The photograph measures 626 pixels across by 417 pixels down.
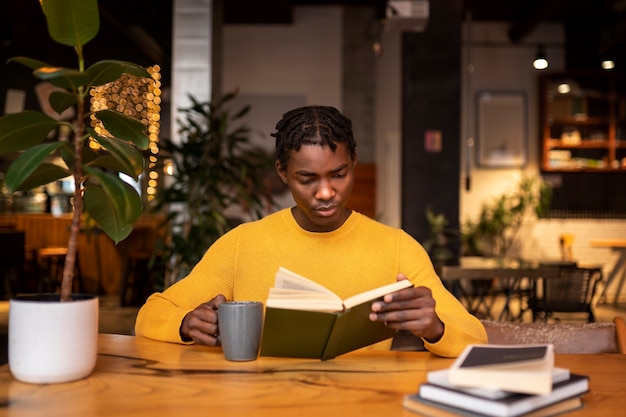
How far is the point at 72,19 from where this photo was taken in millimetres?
1430

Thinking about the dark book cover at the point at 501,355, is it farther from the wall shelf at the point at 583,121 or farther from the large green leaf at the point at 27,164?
the wall shelf at the point at 583,121

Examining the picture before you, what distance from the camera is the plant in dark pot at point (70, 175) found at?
1.33 metres

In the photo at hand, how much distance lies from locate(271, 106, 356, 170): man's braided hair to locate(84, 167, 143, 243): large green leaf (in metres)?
0.53

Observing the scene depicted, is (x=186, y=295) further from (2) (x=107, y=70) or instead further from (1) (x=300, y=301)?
(2) (x=107, y=70)

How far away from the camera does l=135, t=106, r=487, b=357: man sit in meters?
1.78

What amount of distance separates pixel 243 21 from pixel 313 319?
9.77m

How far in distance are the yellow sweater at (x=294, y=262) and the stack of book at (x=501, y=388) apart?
654 millimetres

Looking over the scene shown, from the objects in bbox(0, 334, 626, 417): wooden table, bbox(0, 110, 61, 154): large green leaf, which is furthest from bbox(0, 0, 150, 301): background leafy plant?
bbox(0, 334, 626, 417): wooden table

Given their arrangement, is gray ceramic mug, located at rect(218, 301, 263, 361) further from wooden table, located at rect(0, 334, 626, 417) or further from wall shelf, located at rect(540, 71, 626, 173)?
wall shelf, located at rect(540, 71, 626, 173)

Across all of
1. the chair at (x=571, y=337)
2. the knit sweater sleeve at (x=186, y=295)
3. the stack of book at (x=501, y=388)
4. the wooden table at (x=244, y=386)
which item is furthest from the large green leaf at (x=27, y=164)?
the chair at (x=571, y=337)

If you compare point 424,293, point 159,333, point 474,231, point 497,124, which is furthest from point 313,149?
point 497,124

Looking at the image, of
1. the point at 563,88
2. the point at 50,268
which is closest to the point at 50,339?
the point at 50,268

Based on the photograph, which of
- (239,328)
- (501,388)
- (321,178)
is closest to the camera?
(501,388)

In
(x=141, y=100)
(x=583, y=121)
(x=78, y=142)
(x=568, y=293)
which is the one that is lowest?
(x=568, y=293)
